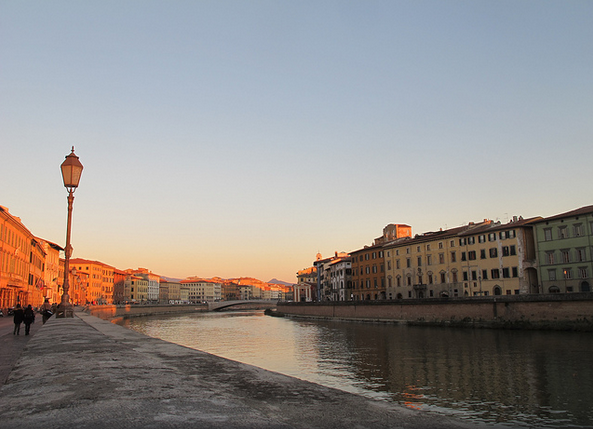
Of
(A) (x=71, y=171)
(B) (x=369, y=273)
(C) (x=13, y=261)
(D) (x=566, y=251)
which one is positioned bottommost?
(B) (x=369, y=273)

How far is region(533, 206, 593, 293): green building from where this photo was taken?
4997 centimetres

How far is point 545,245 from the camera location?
178 feet

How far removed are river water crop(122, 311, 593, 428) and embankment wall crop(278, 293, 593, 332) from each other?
2160 mm

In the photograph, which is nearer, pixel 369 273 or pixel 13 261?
pixel 13 261

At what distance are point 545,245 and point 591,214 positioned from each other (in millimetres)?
6412

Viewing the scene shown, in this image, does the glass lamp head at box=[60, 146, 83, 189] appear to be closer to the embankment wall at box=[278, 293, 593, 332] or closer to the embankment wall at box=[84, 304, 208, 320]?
the embankment wall at box=[278, 293, 593, 332]

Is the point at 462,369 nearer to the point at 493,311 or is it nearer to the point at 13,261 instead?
the point at 493,311

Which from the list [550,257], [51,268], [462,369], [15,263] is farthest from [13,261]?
[550,257]

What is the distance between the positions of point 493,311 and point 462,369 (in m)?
27.7

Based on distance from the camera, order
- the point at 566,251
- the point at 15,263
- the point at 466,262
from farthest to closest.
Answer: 1. the point at 466,262
2. the point at 15,263
3. the point at 566,251

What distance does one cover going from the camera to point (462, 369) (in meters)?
23.4

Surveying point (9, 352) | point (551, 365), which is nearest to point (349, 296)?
point (551, 365)

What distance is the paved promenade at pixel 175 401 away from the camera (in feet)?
10.8

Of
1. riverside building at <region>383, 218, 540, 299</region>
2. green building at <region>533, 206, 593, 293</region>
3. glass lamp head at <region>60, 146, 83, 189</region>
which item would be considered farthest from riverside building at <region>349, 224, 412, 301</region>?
glass lamp head at <region>60, 146, 83, 189</region>
